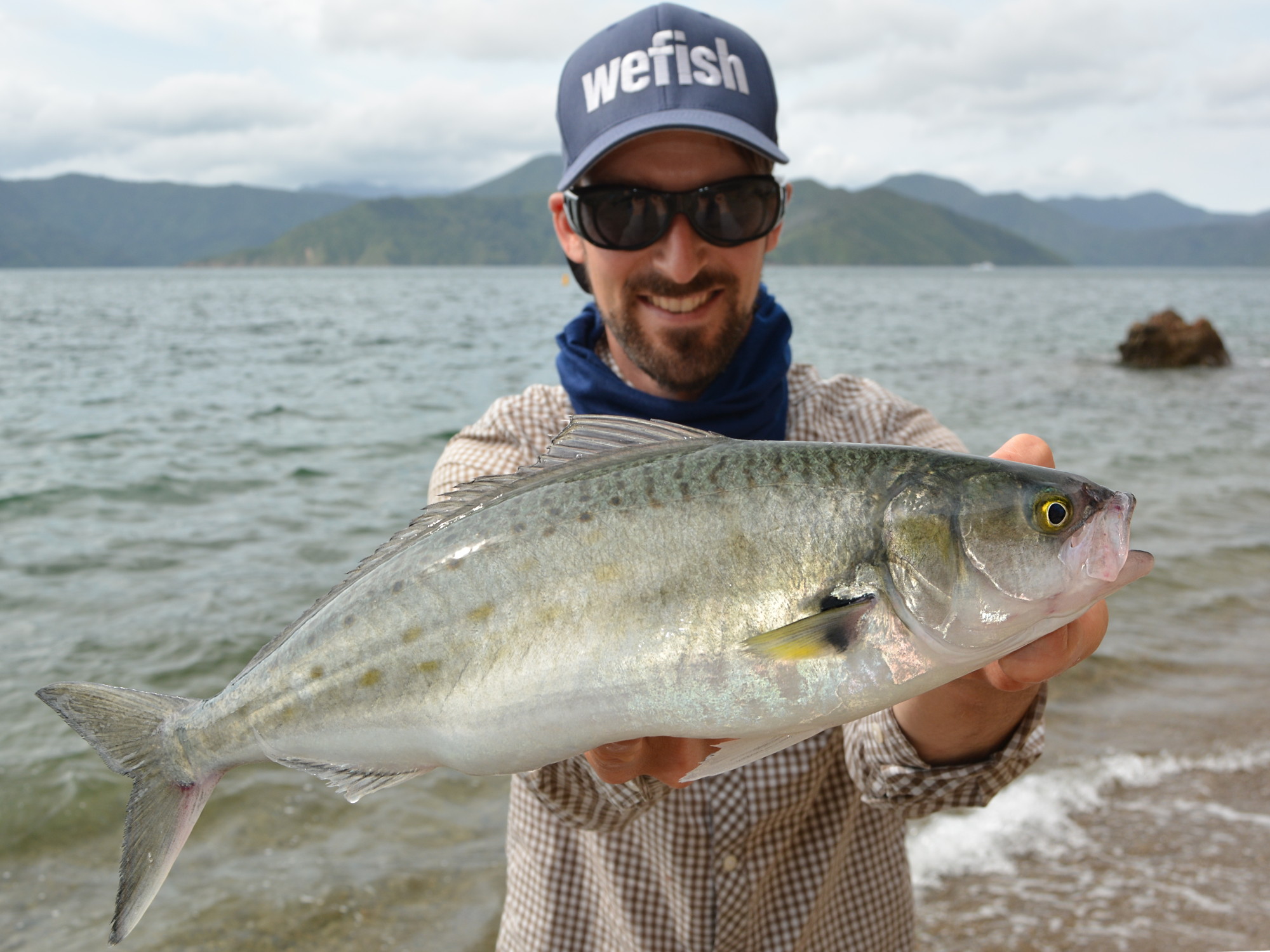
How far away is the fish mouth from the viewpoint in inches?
71.6

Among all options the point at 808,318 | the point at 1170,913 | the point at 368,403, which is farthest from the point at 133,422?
the point at 808,318

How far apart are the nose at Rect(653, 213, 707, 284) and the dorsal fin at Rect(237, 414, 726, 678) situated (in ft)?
4.07

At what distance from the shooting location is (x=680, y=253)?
323 cm

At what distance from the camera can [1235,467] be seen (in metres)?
14.7

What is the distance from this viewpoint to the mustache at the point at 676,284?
328 cm

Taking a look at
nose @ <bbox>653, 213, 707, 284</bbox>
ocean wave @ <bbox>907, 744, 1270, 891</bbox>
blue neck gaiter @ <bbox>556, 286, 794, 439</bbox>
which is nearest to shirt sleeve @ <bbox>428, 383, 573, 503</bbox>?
blue neck gaiter @ <bbox>556, 286, 794, 439</bbox>

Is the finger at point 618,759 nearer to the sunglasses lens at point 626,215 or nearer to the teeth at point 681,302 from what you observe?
the teeth at point 681,302

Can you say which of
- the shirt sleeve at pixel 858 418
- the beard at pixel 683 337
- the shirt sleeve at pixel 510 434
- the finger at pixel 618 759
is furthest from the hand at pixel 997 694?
the shirt sleeve at pixel 510 434

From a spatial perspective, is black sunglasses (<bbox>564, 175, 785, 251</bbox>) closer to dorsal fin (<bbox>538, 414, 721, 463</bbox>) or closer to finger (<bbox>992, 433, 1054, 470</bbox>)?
dorsal fin (<bbox>538, 414, 721, 463</bbox>)

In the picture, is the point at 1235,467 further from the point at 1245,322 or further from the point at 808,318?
the point at 1245,322

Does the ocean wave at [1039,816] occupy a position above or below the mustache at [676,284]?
below

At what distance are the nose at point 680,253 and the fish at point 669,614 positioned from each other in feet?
4.44

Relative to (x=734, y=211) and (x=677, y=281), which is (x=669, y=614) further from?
(x=734, y=211)

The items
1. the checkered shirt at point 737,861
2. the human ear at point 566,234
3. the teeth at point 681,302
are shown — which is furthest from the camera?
the human ear at point 566,234
